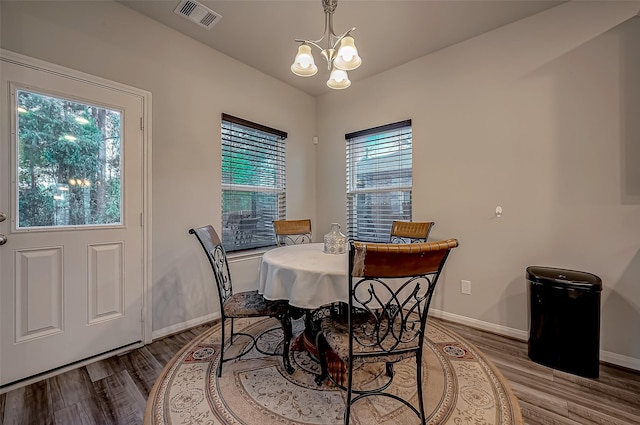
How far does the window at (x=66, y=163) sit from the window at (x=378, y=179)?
2446 millimetres

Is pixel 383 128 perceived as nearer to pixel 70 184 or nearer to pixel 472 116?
pixel 472 116

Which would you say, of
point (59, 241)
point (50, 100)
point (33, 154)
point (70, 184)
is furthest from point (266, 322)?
point (50, 100)

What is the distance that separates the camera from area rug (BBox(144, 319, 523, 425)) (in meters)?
1.42

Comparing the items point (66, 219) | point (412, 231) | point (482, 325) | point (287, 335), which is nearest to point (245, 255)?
point (287, 335)

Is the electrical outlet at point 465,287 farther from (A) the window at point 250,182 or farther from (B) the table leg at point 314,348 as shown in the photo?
(A) the window at point 250,182

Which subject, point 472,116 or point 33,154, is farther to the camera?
point 472,116

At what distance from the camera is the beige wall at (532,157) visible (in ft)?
6.33

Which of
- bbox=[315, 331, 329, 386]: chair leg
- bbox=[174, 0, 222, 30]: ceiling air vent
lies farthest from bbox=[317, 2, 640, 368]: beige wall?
bbox=[174, 0, 222, 30]: ceiling air vent

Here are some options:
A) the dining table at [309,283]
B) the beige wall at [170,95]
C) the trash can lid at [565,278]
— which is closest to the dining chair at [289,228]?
the beige wall at [170,95]

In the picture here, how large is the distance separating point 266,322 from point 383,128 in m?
2.46

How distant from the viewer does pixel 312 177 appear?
12.6 ft

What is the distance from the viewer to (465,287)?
2627 mm

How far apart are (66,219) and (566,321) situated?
355 centimetres

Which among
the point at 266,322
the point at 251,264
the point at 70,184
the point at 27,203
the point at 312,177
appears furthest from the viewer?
the point at 312,177
